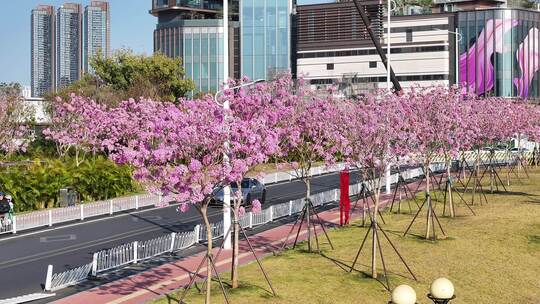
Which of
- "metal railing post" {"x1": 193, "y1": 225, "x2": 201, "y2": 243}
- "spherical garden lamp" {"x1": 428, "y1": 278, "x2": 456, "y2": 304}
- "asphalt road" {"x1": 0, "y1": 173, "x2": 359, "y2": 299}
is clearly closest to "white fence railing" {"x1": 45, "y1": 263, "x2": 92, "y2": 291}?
"asphalt road" {"x1": 0, "y1": 173, "x2": 359, "y2": 299}

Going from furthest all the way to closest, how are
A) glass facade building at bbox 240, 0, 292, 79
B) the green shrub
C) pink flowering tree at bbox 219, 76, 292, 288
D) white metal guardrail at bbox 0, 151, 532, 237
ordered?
glass facade building at bbox 240, 0, 292, 79 < the green shrub < white metal guardrail at bbox 0, 151, 532, 237 < pink flowering tree at bbox 219, 76, 292, 288

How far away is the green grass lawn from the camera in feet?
54.7

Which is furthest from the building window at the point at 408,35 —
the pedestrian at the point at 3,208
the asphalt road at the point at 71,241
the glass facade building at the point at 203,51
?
the pedestrian at the point at 3,208

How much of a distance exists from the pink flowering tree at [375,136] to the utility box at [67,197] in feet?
58.2

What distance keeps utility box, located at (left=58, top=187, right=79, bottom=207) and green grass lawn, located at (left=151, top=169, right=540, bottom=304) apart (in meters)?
15.7

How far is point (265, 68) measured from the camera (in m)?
113

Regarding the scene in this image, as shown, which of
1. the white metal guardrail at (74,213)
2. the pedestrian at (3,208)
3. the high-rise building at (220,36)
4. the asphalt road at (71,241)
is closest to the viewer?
the asphalt road at (71,241)

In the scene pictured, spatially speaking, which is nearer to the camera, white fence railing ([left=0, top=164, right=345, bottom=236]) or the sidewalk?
the sidewalk

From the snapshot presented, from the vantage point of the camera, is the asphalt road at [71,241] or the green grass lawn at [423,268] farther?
the asphalt road at [71,241]

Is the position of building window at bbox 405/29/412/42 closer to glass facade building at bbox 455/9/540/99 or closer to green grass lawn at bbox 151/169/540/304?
glass facade building at bbox 455/9/540/99

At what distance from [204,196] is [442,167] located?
45.6 metres

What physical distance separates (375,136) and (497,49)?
9654 centimetres

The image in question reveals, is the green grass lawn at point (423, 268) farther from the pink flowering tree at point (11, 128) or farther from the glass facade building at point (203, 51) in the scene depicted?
the glass facade building at point (203, 51)

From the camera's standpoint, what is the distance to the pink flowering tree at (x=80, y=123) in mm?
45656
